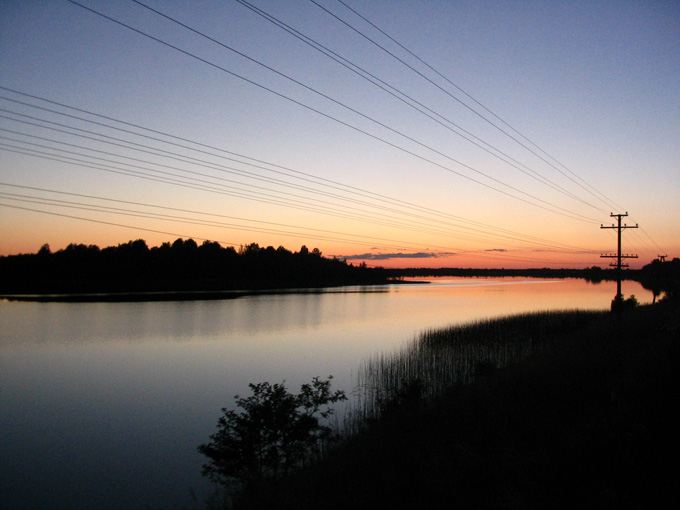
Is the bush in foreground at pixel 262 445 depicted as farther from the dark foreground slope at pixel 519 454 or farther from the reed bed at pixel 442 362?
the reed bed at pixel 442 362

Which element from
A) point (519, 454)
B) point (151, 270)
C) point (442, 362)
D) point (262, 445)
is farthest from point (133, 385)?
point (151, 270)

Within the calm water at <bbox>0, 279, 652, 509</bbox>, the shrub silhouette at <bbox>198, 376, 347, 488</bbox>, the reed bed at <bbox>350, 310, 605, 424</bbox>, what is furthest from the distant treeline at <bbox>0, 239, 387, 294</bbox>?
the shrub silhouette at <bbox>198, 376, 347, 488</bbox>

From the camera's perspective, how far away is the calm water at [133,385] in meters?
10.2

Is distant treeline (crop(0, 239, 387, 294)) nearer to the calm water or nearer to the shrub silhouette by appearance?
the calm water

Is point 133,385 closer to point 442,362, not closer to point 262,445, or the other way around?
point 262,445

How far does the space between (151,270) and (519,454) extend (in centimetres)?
9493

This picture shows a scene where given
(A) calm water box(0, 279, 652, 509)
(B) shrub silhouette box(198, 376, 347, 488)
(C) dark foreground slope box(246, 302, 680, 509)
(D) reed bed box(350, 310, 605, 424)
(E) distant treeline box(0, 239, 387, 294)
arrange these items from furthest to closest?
1. (E) distant treeline box(0, 239, 387, 294)
2. (D) reed bed box(350, 310, 605, 424)
3. (A) calm water box(0, 279, 652, 509)
4. (B) shrub silhouette box(198, 376, 347, 488)
5. (C) dark foreground slope box(246, 302, 680, 509)

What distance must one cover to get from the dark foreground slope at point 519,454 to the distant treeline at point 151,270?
278 ft

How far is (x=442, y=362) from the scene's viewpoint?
2019cm

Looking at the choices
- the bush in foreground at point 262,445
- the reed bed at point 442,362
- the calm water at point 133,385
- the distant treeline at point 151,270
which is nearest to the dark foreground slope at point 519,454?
the bush in foreground at point 262,445

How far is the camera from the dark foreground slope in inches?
238

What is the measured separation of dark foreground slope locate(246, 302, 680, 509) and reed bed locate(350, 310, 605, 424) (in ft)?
8.75

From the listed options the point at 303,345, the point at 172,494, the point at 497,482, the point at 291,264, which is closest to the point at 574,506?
the point at 497,482

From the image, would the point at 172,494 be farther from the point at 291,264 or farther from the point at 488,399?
the point at 291,264
